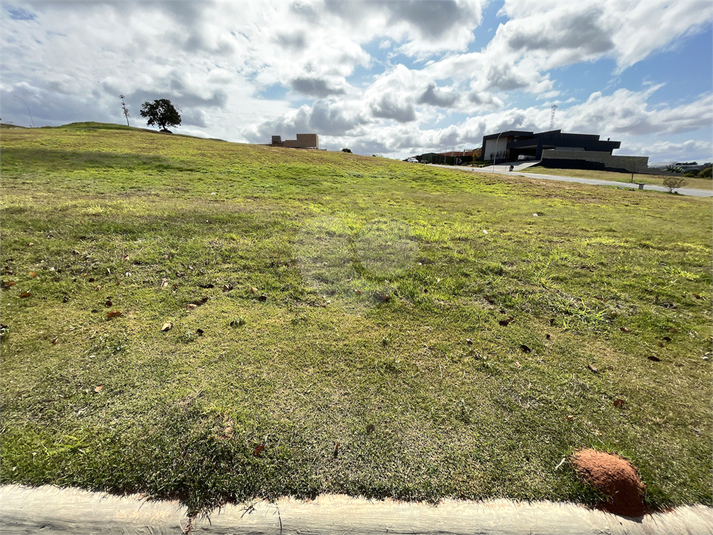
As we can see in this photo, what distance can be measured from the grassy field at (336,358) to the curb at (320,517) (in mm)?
76

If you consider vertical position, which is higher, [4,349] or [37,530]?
[4,349]

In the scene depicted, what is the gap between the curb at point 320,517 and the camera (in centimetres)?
184

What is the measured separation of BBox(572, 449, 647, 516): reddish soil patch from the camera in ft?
6.60

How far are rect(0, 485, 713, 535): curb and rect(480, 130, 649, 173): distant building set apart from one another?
5325 centimetres

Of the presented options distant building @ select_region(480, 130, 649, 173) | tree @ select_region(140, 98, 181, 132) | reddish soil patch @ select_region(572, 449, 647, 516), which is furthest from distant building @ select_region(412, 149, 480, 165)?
reddish soil patch @ select_region(572, 449, 647, 516)

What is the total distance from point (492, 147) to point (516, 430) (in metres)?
74.5

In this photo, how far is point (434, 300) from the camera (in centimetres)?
437

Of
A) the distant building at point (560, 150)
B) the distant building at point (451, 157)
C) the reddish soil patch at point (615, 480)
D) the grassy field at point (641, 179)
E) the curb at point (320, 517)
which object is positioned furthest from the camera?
the distant building at point (451, 157)

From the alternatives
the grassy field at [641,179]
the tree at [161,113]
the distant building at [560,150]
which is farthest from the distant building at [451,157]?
the tree at [161,113]

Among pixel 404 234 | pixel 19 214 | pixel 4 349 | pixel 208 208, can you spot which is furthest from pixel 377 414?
pixel 19 214

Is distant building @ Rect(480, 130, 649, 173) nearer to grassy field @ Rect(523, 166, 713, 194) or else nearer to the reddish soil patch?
grassy field @ Rect(523, 166, 713, 194)

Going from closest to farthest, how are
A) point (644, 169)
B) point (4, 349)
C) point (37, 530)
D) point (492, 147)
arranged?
point (37, 530)
point (4, 349)
point (644, 169)
point (492, 147)

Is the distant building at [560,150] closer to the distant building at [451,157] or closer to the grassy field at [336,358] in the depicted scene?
the distant building at [451,157]

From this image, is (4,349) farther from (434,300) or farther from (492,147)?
(492,147)
